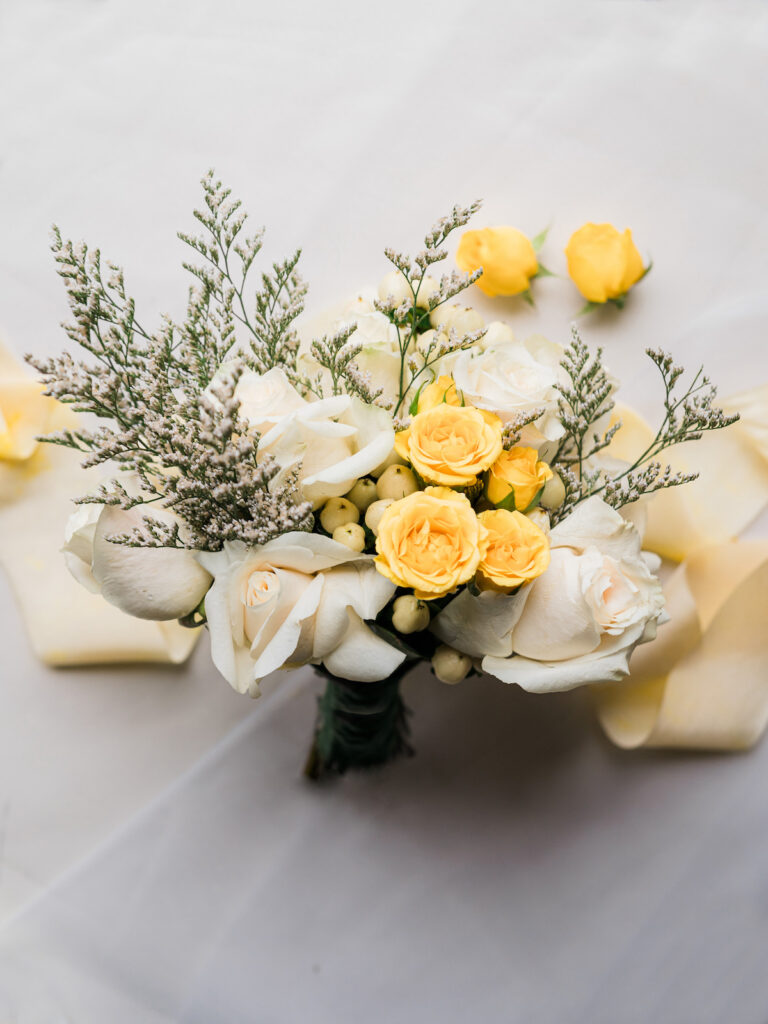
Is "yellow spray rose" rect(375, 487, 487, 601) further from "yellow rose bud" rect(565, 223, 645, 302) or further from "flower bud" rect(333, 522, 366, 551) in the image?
"yellow rose bud" rect(565, 223, 645, 302)

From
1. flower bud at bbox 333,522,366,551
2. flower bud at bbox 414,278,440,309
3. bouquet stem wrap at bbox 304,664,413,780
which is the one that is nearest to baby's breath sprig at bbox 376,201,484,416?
flower bud at bbox 414,278,440,309

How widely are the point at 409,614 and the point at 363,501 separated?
92 mm

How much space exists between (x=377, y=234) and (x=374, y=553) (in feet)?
2.05

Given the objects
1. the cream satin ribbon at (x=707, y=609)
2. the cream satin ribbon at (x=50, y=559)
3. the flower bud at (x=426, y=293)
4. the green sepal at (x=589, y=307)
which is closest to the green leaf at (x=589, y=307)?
the green sepal at (x=589, y=307)

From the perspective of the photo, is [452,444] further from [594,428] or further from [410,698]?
[410,698]

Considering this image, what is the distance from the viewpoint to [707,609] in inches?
38.8

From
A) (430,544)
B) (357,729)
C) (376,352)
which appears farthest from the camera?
(357,729)

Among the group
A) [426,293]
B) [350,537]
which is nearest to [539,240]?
[426,293]

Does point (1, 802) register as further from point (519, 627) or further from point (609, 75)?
point (609, 75)

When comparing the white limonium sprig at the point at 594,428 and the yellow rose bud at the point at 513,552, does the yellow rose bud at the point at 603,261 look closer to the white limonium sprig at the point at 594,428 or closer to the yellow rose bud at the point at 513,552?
the white limonium sprig at the point at 594,428

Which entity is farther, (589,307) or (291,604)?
(589,307)

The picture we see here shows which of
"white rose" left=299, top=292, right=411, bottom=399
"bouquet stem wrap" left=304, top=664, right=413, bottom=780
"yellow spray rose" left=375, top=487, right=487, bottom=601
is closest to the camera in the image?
"yellow spray rose" left=375, top=487, right=487, bottom=601

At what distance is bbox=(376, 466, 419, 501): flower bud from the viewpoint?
1.92ft

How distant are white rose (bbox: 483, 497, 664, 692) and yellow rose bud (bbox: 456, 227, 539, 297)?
1.71ft
